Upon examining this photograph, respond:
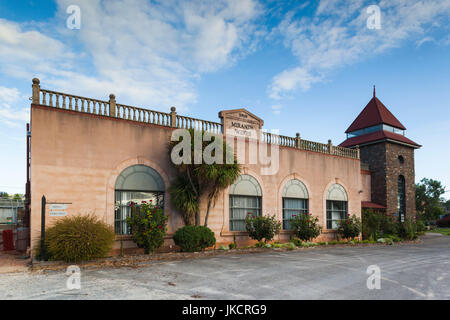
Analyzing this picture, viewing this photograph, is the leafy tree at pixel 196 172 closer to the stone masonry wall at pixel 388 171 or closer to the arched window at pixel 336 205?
the arched window at pixel 336 205

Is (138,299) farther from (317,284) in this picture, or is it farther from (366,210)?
(366,210)

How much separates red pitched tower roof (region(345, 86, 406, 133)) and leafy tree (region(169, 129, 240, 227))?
2047 centimetres

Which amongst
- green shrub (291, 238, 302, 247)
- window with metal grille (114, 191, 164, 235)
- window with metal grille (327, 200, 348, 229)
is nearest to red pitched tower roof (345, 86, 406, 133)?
window with metal grille (327, 200, 348, 229)

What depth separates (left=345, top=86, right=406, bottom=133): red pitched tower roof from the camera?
99.5 feet

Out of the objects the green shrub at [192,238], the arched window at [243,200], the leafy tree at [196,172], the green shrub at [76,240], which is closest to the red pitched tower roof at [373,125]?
the arched window at [243,200]

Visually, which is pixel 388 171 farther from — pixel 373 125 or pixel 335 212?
pixel 335 212

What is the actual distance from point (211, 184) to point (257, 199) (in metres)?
3.63

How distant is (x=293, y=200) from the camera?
20328mm

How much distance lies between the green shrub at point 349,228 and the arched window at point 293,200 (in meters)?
3.02

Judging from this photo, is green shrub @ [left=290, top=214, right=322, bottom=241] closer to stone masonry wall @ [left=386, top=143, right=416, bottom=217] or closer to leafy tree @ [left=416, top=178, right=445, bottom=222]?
stone masonry wall @ [left=386, top=143, right=416, bottom=217]

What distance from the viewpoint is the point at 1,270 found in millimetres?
9906

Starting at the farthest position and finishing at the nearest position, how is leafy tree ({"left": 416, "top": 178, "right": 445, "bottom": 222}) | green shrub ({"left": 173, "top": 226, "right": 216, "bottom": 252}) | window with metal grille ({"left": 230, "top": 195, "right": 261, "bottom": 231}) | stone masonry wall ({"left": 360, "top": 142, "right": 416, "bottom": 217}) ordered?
leafy tree ({"left": 416, "top": 178, "right": 445, "bottom": 222})
stone masonry wall ({"left": 360, "top": 142, "right": 416, "bottom": 217})
window with metal grille ({"left": 230, "top": 195, "right": 261, "bottom": 231})
green shrub ({"left": 173, "top": 226, "right": 216, "bottom": 252})

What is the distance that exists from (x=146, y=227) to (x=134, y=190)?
2013 millimetres
